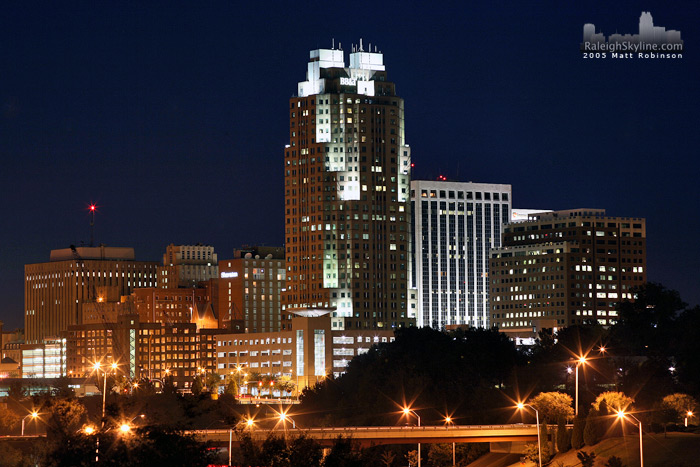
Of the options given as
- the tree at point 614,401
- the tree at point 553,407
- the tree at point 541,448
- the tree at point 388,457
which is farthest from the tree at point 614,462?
the tree at point 388,457

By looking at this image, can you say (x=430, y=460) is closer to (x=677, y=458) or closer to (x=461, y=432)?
(x=461, y=432)

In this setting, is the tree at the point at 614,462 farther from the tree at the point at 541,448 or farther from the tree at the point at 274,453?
the tree at the point at 274,453

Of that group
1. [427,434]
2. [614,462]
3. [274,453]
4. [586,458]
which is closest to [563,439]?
[586,458]

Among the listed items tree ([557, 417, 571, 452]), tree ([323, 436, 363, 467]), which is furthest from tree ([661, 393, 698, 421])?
tree ([323, 436, 363, 467])

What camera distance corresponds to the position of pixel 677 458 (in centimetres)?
15650

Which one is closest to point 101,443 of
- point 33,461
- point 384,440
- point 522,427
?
point 33,461

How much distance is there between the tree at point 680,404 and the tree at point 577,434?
2061 centimetres

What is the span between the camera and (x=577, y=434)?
168 metres

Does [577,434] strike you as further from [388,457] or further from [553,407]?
[388,457]

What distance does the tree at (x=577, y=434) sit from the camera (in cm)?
16788

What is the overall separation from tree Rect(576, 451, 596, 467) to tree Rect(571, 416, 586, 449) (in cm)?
429

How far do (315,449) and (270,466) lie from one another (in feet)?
20.2

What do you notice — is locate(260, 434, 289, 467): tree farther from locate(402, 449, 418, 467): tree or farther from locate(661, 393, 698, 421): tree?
locate(661, 393, 698, 421): tree

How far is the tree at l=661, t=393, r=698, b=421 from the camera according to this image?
185m
